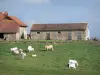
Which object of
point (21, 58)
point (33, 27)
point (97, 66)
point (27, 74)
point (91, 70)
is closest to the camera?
point (27, 74)

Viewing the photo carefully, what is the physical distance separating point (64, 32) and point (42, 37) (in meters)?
6.17

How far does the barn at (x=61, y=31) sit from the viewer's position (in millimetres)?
76812

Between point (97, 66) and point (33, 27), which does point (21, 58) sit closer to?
point (97, 66)

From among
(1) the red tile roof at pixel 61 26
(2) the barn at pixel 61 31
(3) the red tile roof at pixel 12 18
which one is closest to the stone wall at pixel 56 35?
(2) the barn at pixel 61 31

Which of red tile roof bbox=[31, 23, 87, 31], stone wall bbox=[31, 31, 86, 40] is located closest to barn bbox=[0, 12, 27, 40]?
red tile roof bbox=[31, 23, 87, 31]

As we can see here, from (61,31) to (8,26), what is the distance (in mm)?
14130

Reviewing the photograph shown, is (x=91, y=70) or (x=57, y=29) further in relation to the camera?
(x=57, y=29)

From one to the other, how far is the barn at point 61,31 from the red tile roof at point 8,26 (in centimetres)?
516

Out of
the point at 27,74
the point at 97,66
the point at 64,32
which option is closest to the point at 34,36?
the point at 64,32

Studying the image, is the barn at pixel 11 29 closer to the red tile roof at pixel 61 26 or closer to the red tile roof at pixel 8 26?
the red tile roof at pixel 8 26

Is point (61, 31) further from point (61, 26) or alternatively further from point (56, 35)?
point (61, 26)

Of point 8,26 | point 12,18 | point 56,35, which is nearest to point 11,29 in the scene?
point 8,26

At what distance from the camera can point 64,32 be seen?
78250mm

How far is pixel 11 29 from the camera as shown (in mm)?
76875
